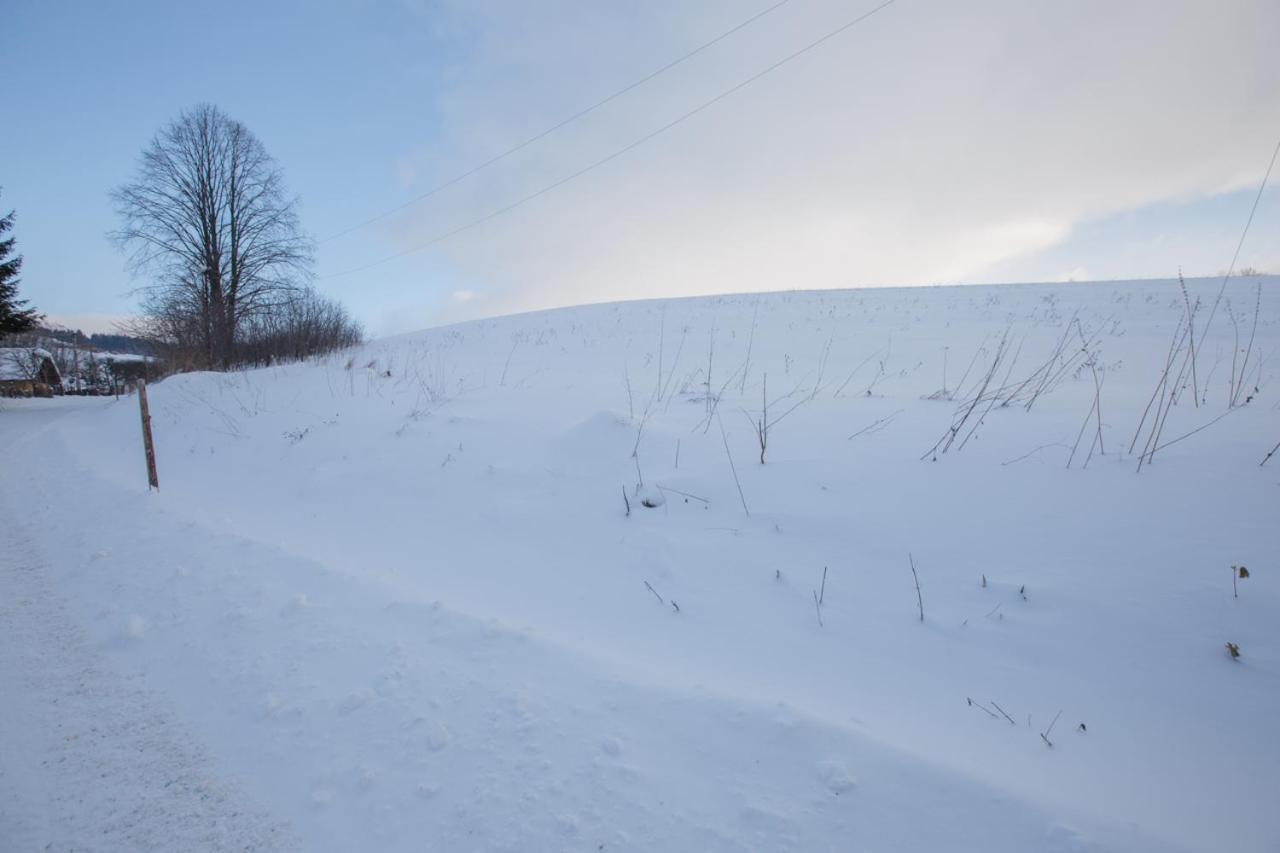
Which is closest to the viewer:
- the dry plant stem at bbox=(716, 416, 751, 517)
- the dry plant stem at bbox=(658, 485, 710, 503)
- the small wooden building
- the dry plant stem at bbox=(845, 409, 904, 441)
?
the dry plant stem at bbox=(716, 416, 751, 517)

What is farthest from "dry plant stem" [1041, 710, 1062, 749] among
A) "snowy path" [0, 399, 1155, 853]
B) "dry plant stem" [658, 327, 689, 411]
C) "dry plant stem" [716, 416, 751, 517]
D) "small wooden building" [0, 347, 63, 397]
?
"small wooden building" [0, 347, 63, 397]

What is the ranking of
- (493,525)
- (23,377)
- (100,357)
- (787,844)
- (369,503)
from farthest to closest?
(100,357)
(23,377)
(369,503)
(493,525)
(787,844)

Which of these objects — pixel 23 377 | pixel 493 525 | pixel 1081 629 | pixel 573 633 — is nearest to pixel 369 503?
pixel 493 525

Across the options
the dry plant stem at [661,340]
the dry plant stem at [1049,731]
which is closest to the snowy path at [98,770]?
the dry plant stem at [1049,731]

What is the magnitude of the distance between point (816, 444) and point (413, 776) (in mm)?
3178

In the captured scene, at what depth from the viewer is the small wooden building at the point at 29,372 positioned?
27.6m

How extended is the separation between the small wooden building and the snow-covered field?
1482 inches

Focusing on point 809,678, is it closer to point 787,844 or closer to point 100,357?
point 787,844

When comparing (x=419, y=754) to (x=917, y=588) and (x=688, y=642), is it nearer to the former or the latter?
(x=688, y=642)

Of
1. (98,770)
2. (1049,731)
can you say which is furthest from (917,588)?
(98,770)

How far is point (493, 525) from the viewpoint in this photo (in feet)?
11.6

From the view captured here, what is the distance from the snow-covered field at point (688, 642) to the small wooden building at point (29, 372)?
124 ft

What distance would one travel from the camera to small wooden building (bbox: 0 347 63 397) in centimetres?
2758

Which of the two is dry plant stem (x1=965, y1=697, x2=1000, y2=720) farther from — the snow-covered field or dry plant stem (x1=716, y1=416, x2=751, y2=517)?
dry plant stem (x1=716, y1=416, x2=751, y2=517)
